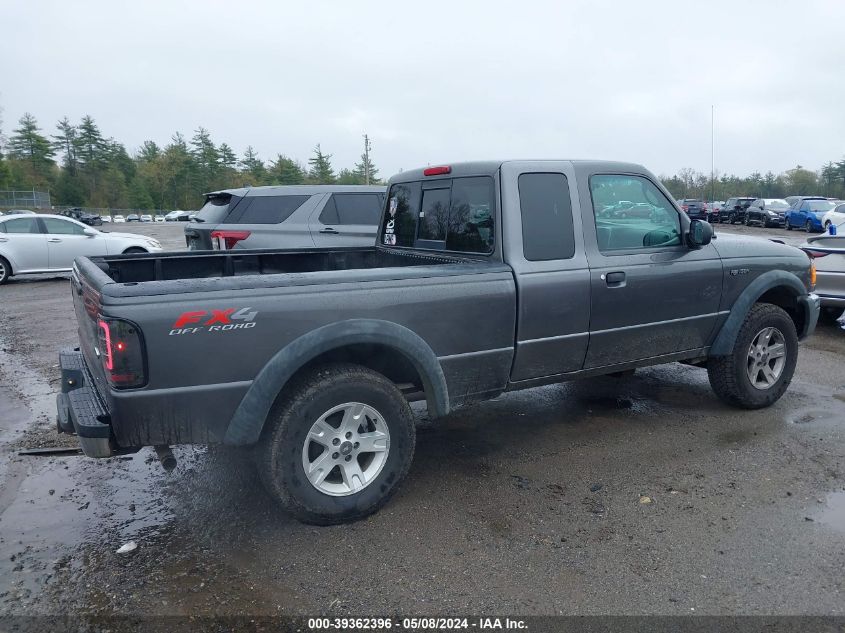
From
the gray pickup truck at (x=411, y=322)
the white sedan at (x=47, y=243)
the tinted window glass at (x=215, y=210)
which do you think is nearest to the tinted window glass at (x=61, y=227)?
the white sedan at (x=47, y=243)

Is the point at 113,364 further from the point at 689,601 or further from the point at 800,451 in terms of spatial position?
the point at 800,451

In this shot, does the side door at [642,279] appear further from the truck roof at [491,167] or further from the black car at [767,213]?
the black car at [767,213]

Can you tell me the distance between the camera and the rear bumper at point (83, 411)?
120 inches

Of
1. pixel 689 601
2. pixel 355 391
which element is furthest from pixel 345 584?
pixel 689 601

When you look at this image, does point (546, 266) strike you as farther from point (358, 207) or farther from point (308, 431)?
point (358, 207)

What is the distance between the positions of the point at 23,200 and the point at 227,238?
55.1 meters

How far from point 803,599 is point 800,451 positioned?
190 cm

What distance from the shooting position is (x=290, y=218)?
9086 mm

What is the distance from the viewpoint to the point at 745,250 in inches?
203

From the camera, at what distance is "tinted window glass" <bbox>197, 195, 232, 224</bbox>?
9.24 m

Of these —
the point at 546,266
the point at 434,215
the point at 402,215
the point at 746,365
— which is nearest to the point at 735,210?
the point at 746,365

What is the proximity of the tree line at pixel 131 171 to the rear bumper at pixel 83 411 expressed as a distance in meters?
68.0

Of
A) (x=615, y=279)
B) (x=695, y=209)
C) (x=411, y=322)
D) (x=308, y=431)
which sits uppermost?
(x=695, y=209)

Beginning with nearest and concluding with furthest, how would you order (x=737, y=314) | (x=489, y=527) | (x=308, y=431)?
(x=308, y=431) < (x=489, y=527) < (x=737, y=314)
